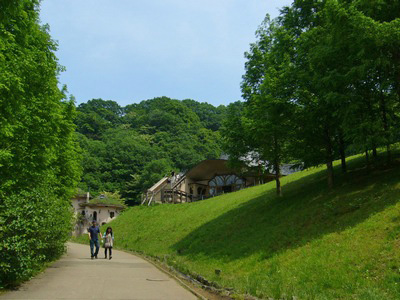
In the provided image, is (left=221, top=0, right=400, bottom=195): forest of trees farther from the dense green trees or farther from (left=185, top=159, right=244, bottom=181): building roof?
(left=185, top=159, right=244, bottom=181): building roof

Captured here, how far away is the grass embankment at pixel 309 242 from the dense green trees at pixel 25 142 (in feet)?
18.8

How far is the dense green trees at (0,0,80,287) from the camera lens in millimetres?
8453

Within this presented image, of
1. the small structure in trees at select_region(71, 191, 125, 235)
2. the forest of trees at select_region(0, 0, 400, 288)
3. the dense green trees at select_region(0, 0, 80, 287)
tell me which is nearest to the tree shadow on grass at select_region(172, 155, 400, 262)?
the forest of trees at select_region(0, 0, 400, 288)

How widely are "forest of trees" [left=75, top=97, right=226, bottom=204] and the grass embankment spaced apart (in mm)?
53802

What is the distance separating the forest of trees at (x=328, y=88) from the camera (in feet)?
46.4

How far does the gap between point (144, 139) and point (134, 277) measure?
91.1 meters

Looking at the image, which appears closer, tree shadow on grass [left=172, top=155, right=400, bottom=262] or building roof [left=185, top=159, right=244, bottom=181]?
tree shadow on grass [left=172, top=155, right=400, bottom=262]

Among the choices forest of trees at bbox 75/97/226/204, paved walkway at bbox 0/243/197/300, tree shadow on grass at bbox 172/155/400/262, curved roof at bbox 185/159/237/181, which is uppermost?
forest of trees at bbox 75/97/226/204

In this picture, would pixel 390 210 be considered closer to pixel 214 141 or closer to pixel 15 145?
pixel 15 145

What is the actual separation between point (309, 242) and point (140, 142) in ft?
285

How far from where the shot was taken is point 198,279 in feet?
40.6

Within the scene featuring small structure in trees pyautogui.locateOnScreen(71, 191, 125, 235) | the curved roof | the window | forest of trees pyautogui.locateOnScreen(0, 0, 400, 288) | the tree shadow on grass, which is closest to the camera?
forest of trees pyautogui.locateOnScreen(0, 0, 400, 288)

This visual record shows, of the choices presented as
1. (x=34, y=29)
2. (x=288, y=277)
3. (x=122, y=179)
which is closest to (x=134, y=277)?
(x=288, y=277)

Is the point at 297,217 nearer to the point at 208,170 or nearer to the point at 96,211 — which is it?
the point at 208,170
